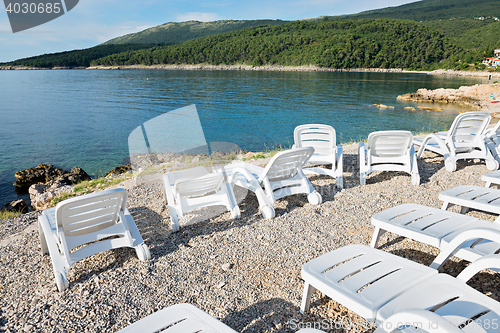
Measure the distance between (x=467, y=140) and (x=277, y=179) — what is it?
477 cm

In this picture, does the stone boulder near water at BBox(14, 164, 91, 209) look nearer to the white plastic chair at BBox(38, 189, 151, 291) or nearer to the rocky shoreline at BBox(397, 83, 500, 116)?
the white plastic chair at BBox(38, 189, 151, 291)

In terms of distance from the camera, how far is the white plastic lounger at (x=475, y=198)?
3467 mm

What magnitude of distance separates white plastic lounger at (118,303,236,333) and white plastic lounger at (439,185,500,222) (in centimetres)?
335

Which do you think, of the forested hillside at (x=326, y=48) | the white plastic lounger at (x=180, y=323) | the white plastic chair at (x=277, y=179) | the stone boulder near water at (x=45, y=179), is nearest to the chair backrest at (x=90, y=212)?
the white plastic lounger at (x=180, y=323)

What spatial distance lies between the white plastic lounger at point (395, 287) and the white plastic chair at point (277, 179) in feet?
6.73

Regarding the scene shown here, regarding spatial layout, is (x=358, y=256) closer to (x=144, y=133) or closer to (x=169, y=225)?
(x=169, y=225)

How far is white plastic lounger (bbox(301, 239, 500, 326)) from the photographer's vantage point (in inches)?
72.1

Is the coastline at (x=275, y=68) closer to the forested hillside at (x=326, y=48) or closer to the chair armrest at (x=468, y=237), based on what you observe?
the forested hillside at (x=326, y=48)

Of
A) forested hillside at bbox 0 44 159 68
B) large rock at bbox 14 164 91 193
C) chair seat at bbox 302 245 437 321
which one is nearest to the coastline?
forested hillside at bbox 0 44 159 68

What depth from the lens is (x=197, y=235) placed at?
13.3ft

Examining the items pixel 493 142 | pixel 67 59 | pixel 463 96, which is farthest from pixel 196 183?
pixel 67 59

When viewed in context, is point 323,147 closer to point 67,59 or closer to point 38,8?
point 38,8

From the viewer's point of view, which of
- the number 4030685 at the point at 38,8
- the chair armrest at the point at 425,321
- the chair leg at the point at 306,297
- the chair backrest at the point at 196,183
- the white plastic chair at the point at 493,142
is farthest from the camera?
the white plastic chair at the point at 493,142

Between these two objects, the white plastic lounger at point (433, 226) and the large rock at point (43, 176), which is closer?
the white plastic lounger at point (433, 226)
